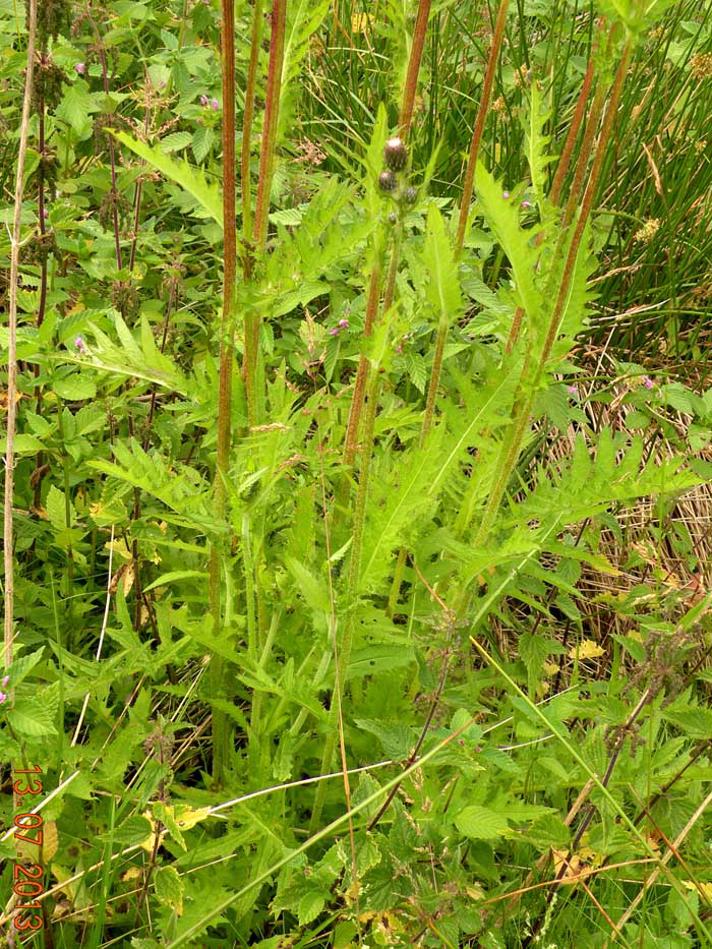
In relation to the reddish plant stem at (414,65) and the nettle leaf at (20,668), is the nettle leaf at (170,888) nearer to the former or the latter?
the nettle leaf at (20,668)

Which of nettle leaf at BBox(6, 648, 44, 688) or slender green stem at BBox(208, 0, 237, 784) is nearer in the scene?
slender green stem at BBox(208, 0, 237, 784)

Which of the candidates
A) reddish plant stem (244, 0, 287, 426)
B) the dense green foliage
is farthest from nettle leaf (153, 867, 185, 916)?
reddish plant stem (244, 0, 287, 426)

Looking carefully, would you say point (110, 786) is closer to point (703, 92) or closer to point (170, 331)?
point (170, 331)

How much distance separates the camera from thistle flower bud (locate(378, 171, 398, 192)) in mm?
1079

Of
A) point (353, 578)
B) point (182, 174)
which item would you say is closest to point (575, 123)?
point (182, 174)

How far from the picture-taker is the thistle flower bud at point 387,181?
3.54ft

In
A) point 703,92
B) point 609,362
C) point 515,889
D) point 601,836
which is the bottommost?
point 515,889

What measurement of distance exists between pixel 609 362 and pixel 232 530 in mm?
1570

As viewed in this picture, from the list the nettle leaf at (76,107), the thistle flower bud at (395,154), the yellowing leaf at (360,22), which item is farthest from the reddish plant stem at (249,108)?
the yellowing leaf at (360,22)

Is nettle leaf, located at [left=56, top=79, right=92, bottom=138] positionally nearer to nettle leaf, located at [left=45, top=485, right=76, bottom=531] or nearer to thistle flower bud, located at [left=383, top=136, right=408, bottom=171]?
nettle leaf, located at [left=45, top=485, right=76, bottom=531]

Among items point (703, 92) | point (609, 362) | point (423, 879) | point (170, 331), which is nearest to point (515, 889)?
point (423, 879)

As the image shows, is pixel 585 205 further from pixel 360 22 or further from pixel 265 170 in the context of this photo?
pixel 360 22

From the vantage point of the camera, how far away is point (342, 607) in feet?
4.23

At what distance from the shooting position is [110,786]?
1.40m
